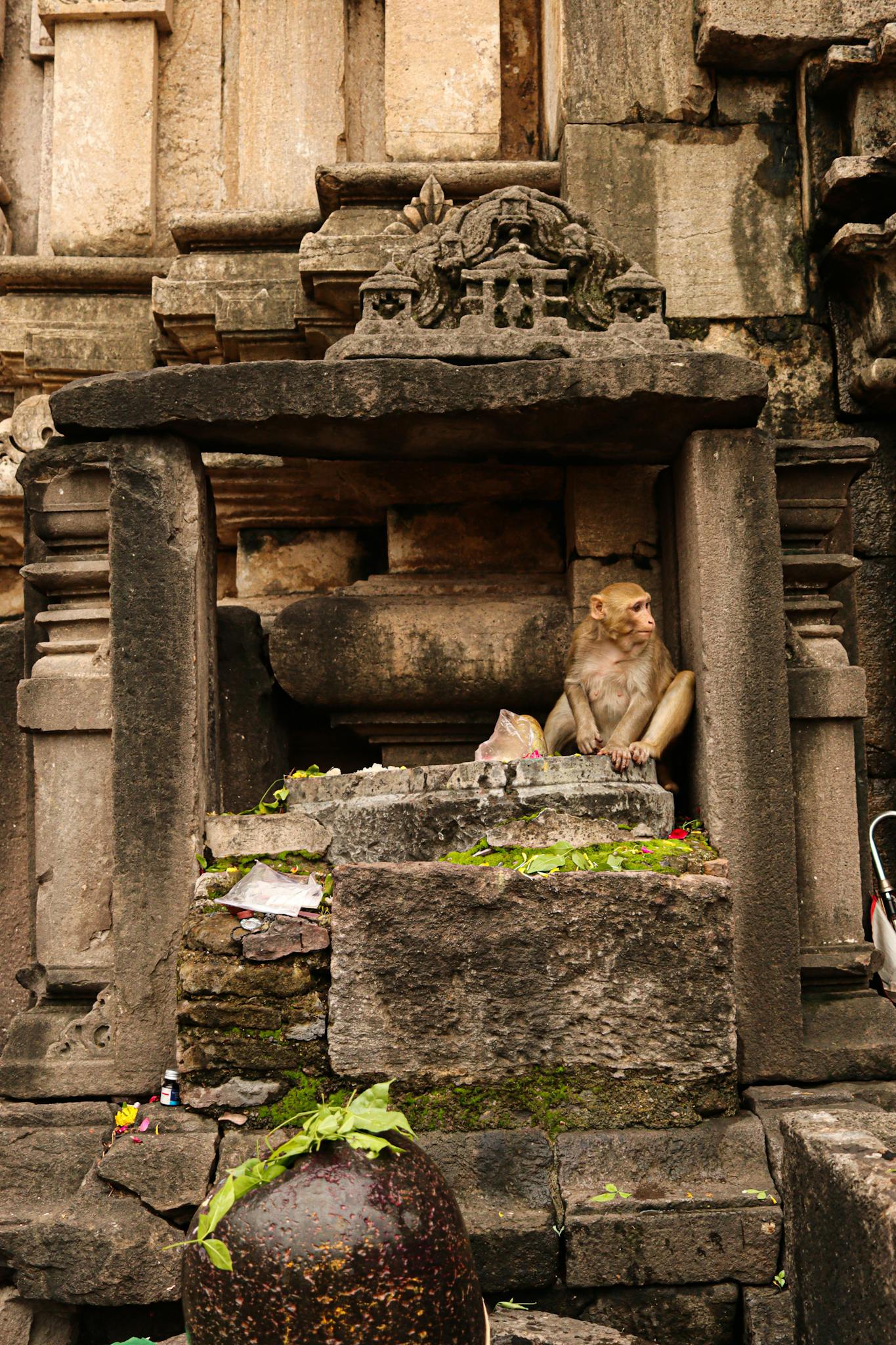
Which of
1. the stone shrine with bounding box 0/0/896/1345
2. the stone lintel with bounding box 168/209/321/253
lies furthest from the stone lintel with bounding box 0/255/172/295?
A: the stone lintel with bounding box 168/209/321/253

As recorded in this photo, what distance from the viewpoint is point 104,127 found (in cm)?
659

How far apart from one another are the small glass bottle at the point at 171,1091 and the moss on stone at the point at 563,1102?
76 centimetres

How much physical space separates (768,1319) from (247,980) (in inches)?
71.9

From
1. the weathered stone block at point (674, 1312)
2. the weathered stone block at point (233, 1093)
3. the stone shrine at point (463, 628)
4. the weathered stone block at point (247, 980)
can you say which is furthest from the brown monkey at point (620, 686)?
the weathered stone block at point (674, 1312)

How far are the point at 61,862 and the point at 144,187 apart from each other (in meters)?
3.72

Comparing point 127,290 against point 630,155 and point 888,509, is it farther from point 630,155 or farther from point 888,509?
point 888,509

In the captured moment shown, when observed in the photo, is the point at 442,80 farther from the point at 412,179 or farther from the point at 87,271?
the point at 87,271

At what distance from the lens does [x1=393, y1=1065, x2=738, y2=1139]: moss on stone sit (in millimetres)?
3990

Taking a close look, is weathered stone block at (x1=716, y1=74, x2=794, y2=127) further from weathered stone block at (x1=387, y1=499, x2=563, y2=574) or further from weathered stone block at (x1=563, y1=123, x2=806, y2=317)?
weathered stone block at (x1=387, y1=499, x2=563, y2=574)

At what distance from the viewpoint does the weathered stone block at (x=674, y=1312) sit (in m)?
3.70

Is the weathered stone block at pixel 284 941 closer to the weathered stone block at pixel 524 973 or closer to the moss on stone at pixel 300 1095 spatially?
the weathered stone block at pixel 524 973

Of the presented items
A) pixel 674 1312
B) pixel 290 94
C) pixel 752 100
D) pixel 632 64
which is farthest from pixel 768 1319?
pixel 290 94

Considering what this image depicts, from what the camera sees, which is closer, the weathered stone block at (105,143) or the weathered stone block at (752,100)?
the weathered stone block at (752,100)

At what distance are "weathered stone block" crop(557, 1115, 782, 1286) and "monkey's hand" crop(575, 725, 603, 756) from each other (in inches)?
56.2
